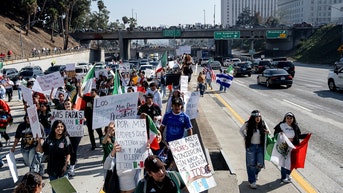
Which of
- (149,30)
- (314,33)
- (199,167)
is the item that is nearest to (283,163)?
(199,167)

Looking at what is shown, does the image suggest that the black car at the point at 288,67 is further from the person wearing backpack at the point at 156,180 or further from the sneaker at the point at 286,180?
the person wearing backpack at the point at 156,180

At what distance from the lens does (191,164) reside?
17.2 feet

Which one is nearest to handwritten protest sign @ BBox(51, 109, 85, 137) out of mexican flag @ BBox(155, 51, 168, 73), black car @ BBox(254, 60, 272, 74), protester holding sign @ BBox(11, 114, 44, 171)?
protester holding sign @ BBox(11, 114, 44, 171)

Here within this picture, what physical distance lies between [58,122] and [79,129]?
162 cm

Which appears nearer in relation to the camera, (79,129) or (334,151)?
(79,129)

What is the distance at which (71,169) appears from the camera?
822 cm

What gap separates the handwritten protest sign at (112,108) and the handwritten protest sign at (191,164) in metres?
2.24

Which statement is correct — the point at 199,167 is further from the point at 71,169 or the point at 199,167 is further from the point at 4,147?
the point at 4,147

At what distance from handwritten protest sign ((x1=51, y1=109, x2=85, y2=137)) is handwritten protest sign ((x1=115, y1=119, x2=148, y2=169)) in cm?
288

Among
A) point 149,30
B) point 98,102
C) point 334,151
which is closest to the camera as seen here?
point 98,102

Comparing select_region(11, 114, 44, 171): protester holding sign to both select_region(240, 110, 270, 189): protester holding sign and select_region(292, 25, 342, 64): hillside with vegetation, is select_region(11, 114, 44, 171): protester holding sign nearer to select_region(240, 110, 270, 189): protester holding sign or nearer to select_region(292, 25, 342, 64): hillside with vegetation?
select_region(240, 110, 270, 189): protester holding sign

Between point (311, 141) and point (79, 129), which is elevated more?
point (79, 129)

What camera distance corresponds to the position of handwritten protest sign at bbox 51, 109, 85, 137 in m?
8.05

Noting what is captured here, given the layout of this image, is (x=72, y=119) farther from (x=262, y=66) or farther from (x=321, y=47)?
(x=321, y=47)
